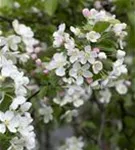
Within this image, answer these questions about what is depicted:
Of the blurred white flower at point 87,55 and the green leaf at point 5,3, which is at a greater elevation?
the green leaf at point 5,3

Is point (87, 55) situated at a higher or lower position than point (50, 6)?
lower

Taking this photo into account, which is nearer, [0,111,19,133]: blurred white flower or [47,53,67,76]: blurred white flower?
[0,111,19,133]: blurred white flower

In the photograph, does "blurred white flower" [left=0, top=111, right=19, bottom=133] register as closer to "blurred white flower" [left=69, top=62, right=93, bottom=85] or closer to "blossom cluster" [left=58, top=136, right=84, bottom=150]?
"blurred white flower" [left=69, top=62, right=93, bottom=85]

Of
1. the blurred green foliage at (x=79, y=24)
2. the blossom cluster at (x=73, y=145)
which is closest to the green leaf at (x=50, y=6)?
Result: the blurred green foliage at (x=79, y=24)

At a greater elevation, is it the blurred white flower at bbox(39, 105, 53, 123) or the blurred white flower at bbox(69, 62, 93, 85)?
the blurred white flower at bbox(39, 105, 53, 123)

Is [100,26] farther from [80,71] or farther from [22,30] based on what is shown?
[22,30]

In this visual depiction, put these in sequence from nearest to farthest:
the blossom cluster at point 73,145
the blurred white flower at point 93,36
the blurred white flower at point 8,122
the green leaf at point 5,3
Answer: the blurred white flower at point 8,122 → the blurred white flower at point 93,36 → the green leaf at point 5,3 → the blossom cluster at point 73,145

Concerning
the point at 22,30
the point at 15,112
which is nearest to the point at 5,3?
the point at 22,30

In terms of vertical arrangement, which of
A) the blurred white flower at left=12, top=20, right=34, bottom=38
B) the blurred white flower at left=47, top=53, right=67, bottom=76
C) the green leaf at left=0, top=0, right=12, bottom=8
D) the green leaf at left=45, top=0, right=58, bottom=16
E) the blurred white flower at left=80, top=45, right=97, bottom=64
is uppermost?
the green leaf at left=0, top=0, right=12, bottom=8

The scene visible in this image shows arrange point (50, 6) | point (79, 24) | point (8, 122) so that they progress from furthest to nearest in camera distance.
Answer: point (79, 24), point (50, 6), point (8, 122)

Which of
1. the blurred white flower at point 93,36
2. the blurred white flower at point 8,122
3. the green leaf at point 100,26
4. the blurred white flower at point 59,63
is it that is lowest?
the blurred white flower at point 8,122

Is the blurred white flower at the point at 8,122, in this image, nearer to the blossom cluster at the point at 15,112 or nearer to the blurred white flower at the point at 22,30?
the blossom cluster at the point at 15,112

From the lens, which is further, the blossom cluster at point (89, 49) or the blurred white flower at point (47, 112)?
the blurred white flower at point (47, 112)

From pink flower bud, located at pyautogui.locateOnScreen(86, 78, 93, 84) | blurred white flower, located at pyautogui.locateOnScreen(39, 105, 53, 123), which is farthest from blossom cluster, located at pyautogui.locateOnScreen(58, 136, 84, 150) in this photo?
pink flower bud, located at pyautogui.locateOnScreen(86, 78, 93, 84)
